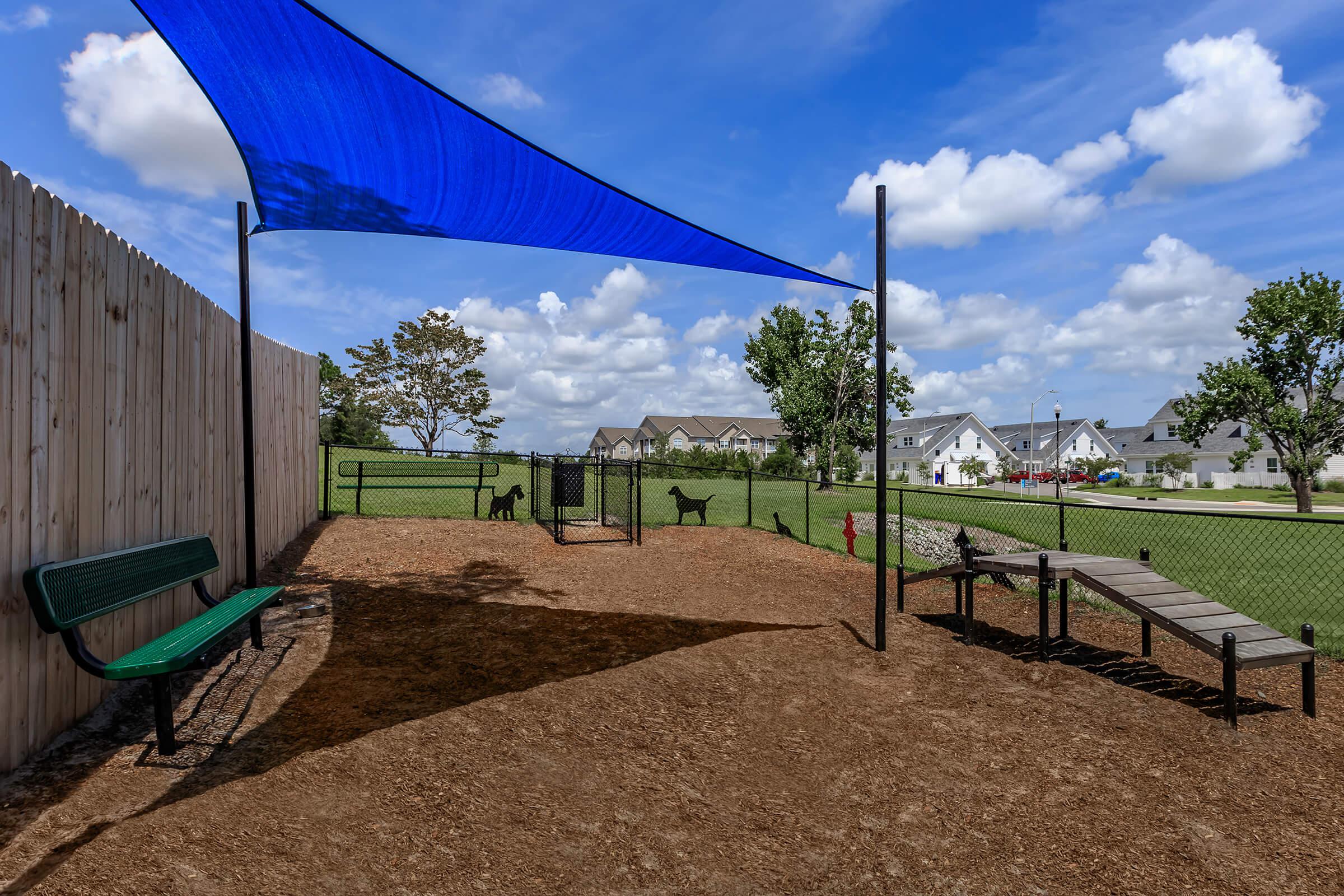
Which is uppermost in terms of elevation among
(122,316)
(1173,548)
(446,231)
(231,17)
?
(231,17)

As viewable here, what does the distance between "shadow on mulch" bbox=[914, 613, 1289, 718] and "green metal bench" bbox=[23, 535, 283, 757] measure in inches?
216

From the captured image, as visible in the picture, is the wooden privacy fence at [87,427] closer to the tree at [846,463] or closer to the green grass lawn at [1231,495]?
the tree at [846,463]

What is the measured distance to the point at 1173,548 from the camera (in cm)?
1287

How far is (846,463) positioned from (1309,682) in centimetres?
3243

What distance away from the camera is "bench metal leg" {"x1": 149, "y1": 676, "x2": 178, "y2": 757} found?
319 cm

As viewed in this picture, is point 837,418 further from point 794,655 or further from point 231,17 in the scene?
point 231,17

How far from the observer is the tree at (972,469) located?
61.2 metres

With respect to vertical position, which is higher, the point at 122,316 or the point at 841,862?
the point at 122,316

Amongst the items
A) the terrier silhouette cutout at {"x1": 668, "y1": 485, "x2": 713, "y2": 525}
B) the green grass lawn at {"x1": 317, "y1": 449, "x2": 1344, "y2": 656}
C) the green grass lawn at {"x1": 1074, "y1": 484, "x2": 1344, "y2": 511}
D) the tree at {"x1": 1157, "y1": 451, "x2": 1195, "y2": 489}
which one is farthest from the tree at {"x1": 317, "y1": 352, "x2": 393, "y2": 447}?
the tree at {"x1": 1157, "y1": 451, "x2": 1195, "y2": 489}

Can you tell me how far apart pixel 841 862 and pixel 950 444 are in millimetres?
72701

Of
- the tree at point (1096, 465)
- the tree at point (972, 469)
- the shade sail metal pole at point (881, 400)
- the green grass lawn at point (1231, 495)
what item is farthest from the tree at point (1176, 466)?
the shade sail metal pole at point (881, 400)

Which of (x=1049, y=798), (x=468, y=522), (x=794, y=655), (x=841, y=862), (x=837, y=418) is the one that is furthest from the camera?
(x=837, y=418)

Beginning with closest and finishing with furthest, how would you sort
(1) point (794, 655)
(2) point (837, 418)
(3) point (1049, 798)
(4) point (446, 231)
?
(3) point (1049, 798) → (1) point (794, 655) → (4) point (446, 231) → (2) point (837, 418)

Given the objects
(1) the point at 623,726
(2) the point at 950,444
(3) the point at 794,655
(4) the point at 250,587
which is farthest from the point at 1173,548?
(2) the point at 950,444
